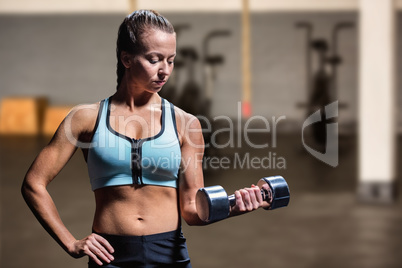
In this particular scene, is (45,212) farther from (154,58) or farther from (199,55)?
(199,55)

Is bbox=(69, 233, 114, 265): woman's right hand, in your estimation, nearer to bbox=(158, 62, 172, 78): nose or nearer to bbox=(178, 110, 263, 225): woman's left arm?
bbox=(178, 110, 263, 225): woman's left arm

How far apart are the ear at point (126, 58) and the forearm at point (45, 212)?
189 mm

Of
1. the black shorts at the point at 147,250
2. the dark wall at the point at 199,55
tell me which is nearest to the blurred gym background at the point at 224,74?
the dark wall at the point at 199,55

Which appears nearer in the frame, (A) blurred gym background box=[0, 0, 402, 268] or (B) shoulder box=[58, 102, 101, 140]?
(B) shoulder box=[58, 102, 101, 140]

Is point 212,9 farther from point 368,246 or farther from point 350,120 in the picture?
point 368,246

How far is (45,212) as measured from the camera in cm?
68

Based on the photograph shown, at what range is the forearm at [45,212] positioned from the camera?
0.67 meters

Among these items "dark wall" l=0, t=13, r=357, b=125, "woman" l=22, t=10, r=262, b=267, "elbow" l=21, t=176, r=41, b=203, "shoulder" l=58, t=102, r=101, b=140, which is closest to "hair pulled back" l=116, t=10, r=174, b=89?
"woman" l=22, t=10, r=262, b=267

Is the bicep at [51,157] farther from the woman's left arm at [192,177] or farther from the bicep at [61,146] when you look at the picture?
the woman's left arm at [192,177]

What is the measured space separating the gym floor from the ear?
56.5 inches

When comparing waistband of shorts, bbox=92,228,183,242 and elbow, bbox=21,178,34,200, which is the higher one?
elbow, bbox=21,178,34,200

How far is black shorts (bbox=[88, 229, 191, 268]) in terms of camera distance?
712 millimetres

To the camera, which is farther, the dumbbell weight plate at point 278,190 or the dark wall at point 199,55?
the dark wall at point 199,55

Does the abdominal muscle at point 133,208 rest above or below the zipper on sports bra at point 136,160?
below
